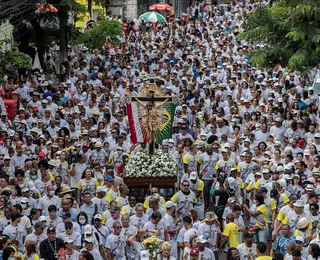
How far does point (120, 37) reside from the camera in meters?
39.5

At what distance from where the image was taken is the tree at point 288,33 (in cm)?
2317

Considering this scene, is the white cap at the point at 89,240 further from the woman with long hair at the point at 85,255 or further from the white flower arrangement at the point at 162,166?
the white flower arrangement at the point at 162,166

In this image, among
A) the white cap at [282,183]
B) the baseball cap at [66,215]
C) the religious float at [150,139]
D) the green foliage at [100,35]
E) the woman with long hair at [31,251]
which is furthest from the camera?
the green foliage at [100,35]

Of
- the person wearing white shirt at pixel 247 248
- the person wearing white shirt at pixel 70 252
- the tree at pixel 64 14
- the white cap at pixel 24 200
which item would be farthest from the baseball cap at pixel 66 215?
the tree at pixel 64 14

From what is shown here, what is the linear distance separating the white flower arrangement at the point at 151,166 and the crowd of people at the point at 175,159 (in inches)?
14.5

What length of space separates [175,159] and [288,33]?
365 centimetres

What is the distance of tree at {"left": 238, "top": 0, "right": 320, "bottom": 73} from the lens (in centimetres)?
2317

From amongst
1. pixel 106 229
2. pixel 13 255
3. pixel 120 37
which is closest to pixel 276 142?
pixel 106 229

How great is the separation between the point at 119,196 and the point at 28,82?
37.0 feet

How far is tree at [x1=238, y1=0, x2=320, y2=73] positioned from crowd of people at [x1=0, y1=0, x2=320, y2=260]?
6.24ft

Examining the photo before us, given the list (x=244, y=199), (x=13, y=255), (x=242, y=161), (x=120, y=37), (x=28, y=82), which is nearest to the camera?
(x=13, y=255)

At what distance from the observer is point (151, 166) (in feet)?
75.5

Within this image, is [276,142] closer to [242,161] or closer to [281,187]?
[242,161]

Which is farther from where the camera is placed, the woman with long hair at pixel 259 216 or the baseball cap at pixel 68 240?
the woman with long hair at pixel 259 216
